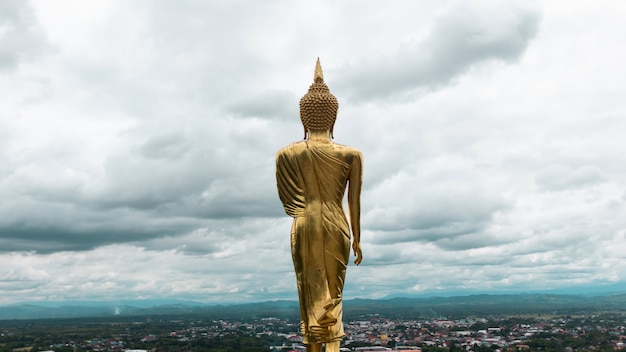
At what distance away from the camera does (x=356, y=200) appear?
11586mm

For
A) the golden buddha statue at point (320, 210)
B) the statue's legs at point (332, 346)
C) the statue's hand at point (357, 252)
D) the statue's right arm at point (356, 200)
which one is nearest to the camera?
the statue's legs at point (332, 346)

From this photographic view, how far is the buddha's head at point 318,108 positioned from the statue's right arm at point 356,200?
76 cm

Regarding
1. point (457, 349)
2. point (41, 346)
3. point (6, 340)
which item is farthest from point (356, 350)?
point (6, 340)

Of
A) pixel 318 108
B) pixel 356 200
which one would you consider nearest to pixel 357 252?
pixel 356 200

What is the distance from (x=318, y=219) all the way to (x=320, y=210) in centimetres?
16

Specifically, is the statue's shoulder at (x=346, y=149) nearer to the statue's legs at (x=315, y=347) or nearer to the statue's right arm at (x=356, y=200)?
the statue's right arm at (x=356, y=200)

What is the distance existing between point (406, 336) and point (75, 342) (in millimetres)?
46567

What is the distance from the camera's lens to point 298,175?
1140 cm

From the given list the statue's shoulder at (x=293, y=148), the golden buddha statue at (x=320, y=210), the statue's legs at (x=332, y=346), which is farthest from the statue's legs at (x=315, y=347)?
the statue's shoulder at (x=293, y=148)

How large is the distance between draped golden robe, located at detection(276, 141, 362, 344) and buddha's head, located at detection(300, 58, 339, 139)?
1.20ft

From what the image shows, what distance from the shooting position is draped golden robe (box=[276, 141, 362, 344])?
11.2 meters

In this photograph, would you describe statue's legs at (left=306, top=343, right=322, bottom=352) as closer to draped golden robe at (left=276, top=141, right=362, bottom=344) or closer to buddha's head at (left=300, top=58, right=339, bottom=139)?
draped golden robe at (left=276, top=141, right=362, bottom=344)

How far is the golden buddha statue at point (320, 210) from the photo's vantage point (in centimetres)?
1112

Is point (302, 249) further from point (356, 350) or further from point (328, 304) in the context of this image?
point (356, 350)
